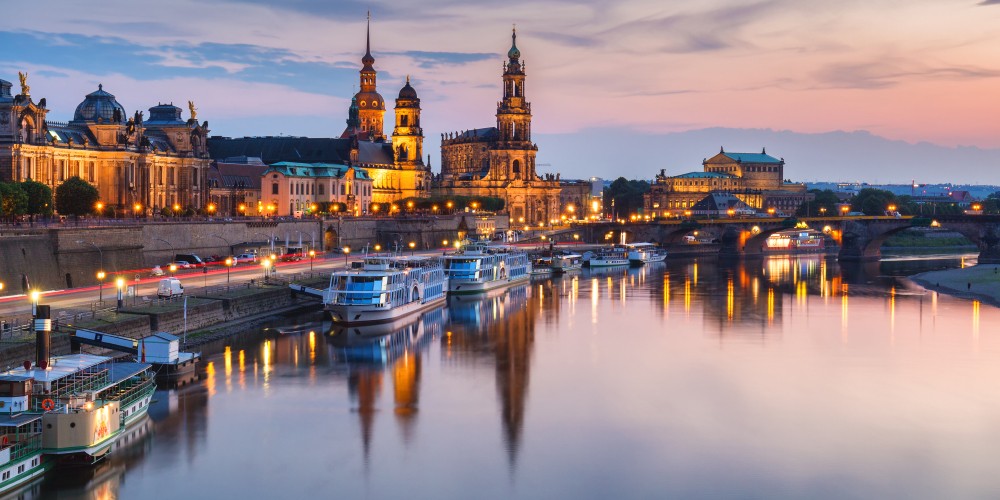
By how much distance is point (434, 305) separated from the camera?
224 feet

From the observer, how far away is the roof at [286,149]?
445 feet

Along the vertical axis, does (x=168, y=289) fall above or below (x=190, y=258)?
below

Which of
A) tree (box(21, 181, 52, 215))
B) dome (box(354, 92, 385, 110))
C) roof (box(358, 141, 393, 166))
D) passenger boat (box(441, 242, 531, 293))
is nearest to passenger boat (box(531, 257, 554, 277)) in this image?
passenger boat (box(441, 242, 531, 293))

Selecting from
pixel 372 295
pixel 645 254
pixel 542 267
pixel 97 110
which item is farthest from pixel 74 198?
pixel 645 254

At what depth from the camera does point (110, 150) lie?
283ft

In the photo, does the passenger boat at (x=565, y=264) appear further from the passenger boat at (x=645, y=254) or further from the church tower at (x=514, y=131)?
the church tower at (x=514, y=131)

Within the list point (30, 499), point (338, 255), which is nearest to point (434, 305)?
point (338, 255)

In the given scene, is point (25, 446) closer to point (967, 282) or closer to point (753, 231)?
point (967, 282)

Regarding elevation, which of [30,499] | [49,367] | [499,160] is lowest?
[30,499]

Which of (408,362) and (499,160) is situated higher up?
(499,160)

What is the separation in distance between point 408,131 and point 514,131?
15106mm

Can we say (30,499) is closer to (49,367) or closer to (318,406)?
(49,367)

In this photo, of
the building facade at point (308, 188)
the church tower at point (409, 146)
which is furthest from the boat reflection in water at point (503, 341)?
the church tower at point (409, 146)

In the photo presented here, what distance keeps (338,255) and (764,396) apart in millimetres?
58215
